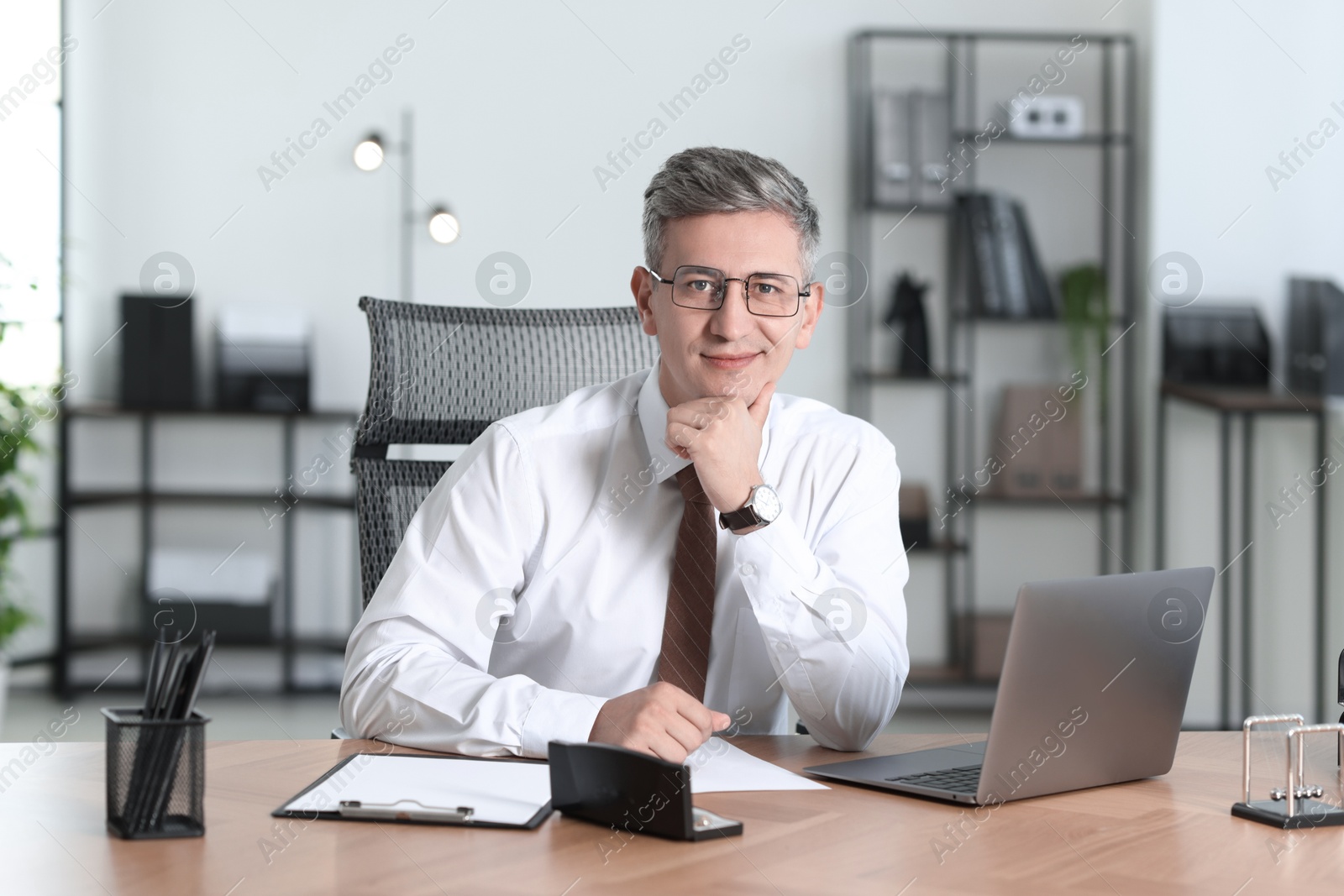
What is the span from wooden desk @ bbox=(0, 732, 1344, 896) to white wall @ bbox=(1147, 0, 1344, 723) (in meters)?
2.92

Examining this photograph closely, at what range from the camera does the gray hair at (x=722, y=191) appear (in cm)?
138

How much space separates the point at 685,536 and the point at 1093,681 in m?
0.55

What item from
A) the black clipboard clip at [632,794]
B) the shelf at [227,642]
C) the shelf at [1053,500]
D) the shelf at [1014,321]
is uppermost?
the shelf at [1014,321]

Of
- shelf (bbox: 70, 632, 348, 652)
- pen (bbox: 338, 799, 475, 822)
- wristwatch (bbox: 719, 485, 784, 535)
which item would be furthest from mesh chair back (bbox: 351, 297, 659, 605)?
shelf (bbox: 70, 632, 348, 652)

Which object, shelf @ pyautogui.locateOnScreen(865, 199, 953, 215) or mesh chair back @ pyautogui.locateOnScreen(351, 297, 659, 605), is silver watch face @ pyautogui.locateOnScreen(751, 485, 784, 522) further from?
shelf @ pyautogui.locateOnScreen(865, 199, 953, 215)

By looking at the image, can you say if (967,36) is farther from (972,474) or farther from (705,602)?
(705,602)

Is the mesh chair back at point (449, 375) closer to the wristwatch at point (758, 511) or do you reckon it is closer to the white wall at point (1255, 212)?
the wristwatch at point (758, 511)

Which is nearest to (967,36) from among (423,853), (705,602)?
(705,602)

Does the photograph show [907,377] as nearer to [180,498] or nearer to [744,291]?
[180,498]

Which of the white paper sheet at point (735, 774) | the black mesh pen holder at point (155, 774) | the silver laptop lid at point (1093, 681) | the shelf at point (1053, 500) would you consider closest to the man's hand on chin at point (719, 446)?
the white paper sheet at point (735, 774)

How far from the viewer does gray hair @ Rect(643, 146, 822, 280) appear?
1.38 m

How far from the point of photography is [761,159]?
1.42m

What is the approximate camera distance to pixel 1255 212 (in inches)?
148

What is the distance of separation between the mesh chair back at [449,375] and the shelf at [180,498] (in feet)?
8.04
